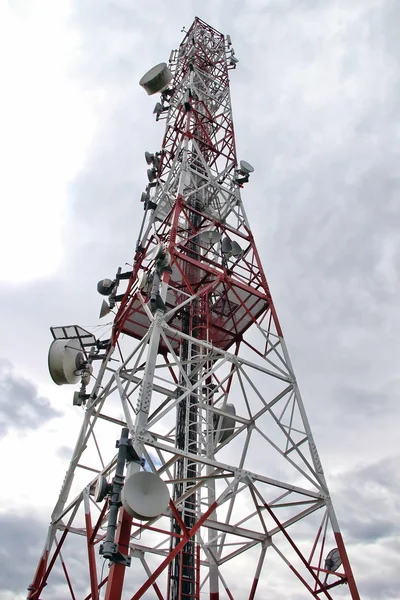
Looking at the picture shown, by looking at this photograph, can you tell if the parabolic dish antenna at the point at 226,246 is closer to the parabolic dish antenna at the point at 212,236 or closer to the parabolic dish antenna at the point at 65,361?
the parabolic dish antenna at the point at 212,236

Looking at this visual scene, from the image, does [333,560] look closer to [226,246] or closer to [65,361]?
[65,361]

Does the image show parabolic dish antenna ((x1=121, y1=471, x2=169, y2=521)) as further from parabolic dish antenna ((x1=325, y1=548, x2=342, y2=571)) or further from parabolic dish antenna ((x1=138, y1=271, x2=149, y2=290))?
parabolic dish antenna ((x1=138, y1=271, x2=149, y2=290))

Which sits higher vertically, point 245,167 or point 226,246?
point 245,167

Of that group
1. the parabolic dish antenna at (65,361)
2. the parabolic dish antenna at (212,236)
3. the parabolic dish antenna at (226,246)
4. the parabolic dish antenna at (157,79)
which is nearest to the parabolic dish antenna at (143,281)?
the parabolic dish antenna at (65,361)

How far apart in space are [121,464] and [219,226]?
34.6 feet

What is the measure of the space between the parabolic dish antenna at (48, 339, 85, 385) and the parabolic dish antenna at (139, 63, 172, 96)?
12.8 metres

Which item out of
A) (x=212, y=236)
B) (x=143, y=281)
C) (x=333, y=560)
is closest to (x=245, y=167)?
(x=212, y=236)

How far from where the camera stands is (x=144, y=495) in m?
8.69

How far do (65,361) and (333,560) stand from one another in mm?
9342

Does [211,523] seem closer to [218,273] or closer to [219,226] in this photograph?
[218,273]

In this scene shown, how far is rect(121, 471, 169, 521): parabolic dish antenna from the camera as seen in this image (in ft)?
28.0

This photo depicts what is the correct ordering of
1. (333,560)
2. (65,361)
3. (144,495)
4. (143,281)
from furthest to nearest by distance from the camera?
(65,361), (143,281), (333,560), (144,495)

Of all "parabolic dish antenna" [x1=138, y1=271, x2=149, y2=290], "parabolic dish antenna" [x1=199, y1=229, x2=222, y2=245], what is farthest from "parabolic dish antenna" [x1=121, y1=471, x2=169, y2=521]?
"parabolic dish antenna" [x1=199, y1=229, x2=222, y2=245]

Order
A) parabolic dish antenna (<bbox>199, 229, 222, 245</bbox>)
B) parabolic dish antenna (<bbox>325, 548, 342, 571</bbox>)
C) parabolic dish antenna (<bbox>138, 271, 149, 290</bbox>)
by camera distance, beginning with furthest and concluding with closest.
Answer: parabolic dish antenna (<bbox>199, 229, 222, 245</bbox>) → parabolic dish antenna (<bbox>138, 271, 149, 290</bbox>) → parabolic dish antenna (<bbox>325, 548, 342, 571</bbox>)
